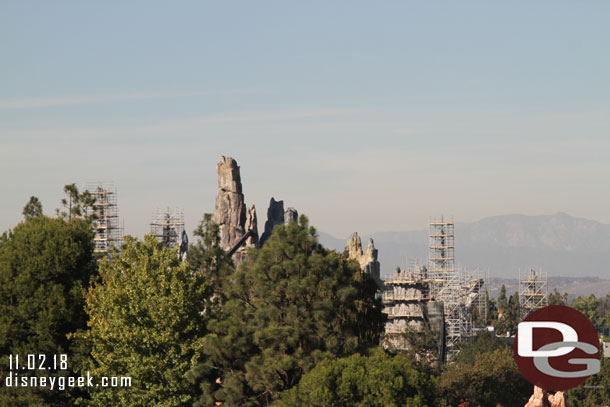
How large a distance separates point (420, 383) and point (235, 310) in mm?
8291

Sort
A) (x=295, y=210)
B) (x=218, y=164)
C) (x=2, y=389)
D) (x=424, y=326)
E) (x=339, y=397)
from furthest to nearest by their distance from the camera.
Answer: (x=295, y=210) < (x=218, y=164) < (x=424, y=326) < (x=2, y=389) < (x=339, y=397)

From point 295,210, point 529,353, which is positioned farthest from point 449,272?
point 529,353

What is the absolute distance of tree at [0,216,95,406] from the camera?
40938mm

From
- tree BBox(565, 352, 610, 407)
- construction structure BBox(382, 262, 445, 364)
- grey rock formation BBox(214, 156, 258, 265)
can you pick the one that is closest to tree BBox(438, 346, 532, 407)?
tree BBox(565, 352, 610, 407)

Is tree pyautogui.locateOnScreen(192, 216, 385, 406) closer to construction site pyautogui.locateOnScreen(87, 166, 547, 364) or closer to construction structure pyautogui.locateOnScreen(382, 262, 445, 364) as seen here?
construction site pyautogui.locateOnScreen(87, 166, 547, 364)

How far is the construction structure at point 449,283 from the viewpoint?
94250mm

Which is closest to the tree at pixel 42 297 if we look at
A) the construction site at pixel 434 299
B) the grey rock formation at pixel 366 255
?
the construction site at pixel 434 299

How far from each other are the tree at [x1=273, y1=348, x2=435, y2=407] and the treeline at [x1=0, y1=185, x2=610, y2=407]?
5 cm

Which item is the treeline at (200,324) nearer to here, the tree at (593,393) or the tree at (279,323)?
the tree at (279,323)

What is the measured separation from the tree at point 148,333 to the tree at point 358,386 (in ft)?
20.0

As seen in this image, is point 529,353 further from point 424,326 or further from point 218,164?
point 218,164

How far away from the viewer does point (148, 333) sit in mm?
38875

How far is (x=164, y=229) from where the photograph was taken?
118m

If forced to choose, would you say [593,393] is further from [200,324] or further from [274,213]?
[274,213]
